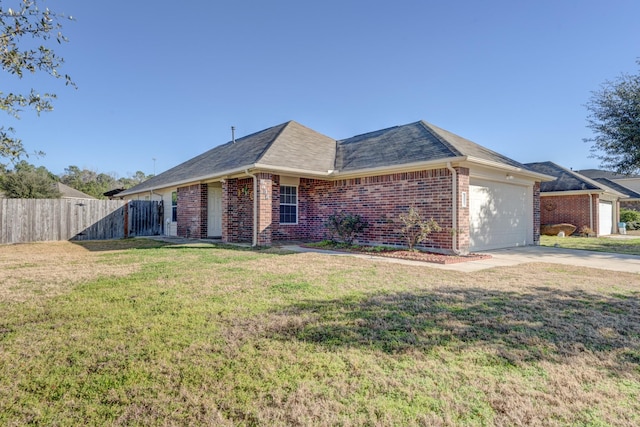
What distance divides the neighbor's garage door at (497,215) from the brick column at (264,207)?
654 centimetres

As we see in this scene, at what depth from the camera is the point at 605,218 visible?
20969 mm

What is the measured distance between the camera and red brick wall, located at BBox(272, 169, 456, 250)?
31.8 feet

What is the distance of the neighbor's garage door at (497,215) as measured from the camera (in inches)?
412

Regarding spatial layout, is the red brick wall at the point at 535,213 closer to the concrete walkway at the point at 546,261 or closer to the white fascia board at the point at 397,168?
the concrete walkway at the point at 546,261

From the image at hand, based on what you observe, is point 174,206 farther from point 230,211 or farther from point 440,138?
point 440,138

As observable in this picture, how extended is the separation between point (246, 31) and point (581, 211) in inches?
792

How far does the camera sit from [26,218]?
44.8 ft

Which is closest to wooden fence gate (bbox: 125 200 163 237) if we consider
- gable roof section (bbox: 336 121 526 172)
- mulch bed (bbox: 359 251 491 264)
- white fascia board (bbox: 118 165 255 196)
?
white fascia board (bbox: 118 165 255 196)

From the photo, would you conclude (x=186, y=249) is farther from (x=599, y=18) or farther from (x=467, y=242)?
(x=599, y=18)

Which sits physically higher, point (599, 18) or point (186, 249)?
point (599, 18)

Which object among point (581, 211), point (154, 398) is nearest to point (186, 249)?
point (154, 398)

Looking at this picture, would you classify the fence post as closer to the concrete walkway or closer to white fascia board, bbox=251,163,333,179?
white fascia board, bbox=251,163,333,179

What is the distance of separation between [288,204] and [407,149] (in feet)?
16.4

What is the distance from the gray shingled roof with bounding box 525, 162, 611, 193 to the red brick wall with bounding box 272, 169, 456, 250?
512 inches
